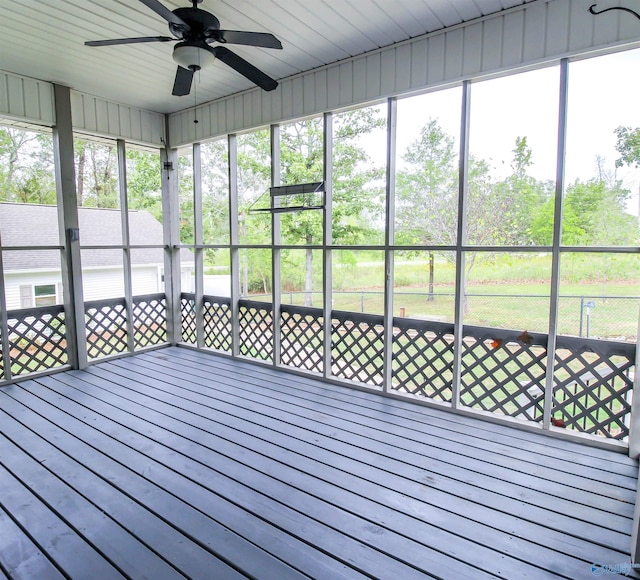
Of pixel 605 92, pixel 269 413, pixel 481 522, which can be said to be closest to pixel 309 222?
pixel 269 413

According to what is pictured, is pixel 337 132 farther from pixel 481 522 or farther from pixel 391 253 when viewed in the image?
pixel 481 522

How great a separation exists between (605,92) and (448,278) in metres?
1.79

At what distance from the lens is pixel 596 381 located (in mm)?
3139

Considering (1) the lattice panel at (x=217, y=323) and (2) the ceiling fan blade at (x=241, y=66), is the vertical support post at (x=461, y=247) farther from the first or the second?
(1) the lattice panel at (x=217, y=323)

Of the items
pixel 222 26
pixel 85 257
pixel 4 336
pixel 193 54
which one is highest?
pixel 222 26

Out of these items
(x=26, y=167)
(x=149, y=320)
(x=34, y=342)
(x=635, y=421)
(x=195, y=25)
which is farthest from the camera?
(x=149, y=320)

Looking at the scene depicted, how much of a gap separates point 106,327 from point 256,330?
6.58 feet

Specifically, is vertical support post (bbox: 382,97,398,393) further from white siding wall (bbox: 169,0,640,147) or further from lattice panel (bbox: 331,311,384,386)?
white siding wall (bbox: 169,0,640,147)

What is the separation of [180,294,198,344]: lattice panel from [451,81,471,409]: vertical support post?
12.5 feet

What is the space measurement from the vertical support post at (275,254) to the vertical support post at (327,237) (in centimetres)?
69

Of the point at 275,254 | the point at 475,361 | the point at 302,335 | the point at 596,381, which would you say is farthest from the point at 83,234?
the point at 596,381

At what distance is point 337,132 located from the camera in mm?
4273

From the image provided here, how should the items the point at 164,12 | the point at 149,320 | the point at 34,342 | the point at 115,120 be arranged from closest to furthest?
the point at 164,12, the point at 34,342, the point at 115,120, the point at 149,320

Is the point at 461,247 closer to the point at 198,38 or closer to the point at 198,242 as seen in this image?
the point at 198,38
